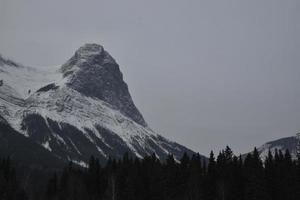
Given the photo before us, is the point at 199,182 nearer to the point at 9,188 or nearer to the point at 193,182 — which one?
the point at 193,182

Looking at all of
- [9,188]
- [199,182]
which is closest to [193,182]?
[199,182]

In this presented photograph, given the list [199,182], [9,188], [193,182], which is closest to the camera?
[193,182]

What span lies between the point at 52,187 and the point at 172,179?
1784 inches

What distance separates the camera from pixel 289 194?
120000 mm

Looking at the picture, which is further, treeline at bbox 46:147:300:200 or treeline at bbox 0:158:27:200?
treeline at bbox 0:158:27:200

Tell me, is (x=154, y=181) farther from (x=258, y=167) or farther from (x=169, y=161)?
(x=258, y=167)

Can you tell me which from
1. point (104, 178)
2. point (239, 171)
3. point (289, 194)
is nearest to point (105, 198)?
point (104, 178)

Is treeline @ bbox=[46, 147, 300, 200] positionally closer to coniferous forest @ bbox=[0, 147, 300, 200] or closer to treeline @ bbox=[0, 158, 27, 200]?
coniferous forest @ bbox=[0, 147, 300, 200]

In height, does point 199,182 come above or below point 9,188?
below

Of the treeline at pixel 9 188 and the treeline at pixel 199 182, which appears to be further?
the treeline at pixel 9 188

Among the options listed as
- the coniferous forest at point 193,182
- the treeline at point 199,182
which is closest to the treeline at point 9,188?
the coniferous forest at point 193,182

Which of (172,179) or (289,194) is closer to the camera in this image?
(289,194)

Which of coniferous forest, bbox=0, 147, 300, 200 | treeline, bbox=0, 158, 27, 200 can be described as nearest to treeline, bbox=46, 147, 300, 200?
coniferous forest, bbox=0, 147, 300, 200

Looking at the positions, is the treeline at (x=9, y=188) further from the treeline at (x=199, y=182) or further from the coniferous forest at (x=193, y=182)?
the treeline at (x=199, y=182)
